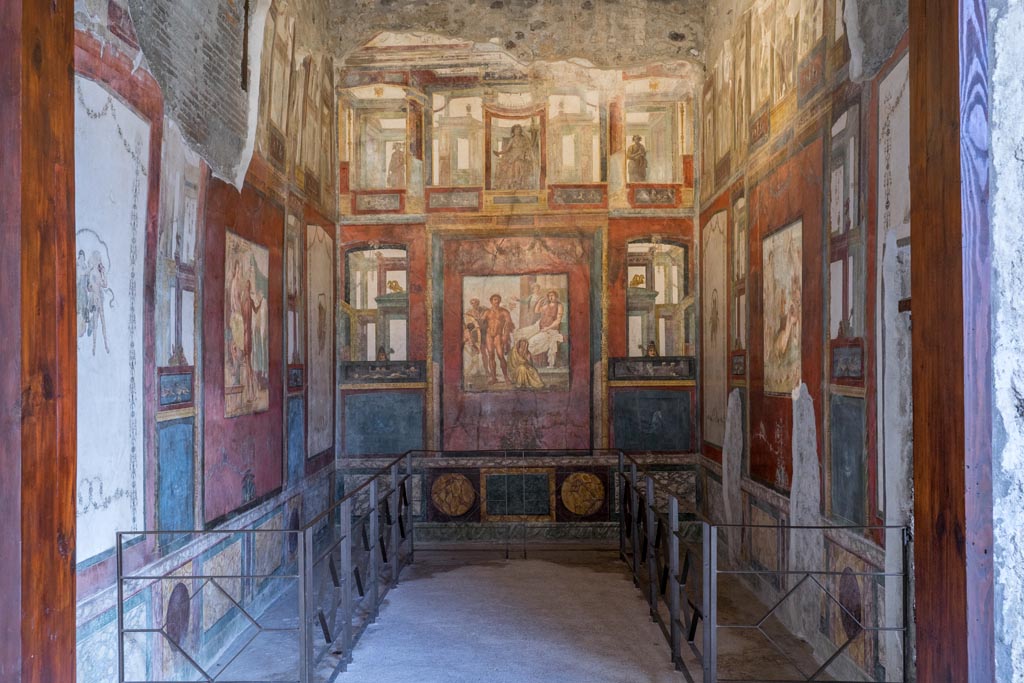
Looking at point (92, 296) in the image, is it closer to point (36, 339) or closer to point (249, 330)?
point (249, 330)

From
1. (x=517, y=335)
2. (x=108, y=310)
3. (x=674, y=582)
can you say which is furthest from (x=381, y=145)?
(x=674, y=582)

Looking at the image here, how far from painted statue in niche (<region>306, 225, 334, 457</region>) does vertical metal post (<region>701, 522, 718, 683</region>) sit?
179 inches

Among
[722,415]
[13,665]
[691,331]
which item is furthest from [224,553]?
[691,331]

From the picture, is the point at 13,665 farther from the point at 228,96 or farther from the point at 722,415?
the point at 722,415

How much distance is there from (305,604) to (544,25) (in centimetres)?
702

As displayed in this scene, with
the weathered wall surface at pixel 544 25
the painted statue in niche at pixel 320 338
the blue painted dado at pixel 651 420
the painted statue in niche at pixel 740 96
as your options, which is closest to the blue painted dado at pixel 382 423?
the painted statue in niche at pixel 320 338

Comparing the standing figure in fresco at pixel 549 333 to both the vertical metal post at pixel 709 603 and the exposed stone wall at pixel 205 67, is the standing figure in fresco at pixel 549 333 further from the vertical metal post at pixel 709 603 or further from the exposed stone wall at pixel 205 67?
the vertical metal post at pixel 709 603

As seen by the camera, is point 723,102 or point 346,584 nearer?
point 346,584

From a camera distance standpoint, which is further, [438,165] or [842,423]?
[438,165]

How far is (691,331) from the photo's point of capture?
8.43 meters

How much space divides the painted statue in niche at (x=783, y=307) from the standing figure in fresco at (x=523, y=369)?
3035 millimetres

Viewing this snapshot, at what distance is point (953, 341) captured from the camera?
135 cm

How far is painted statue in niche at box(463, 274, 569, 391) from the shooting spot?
8508 mm

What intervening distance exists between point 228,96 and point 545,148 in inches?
161
